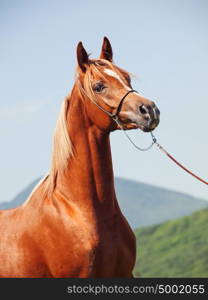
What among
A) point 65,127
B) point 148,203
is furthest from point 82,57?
point 148,203

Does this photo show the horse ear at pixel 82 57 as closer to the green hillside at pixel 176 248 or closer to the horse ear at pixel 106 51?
the horse ear at pixel 106 51

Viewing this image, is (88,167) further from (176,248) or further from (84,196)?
(176,248)

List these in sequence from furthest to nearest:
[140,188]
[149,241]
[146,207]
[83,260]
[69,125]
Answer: [140,188] < [146,207] < [149,241] < [69,125] < [83,260]

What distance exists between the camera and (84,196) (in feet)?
19.1

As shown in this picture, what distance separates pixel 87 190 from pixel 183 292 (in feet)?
4.64

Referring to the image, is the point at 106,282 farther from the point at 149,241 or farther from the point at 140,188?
the point at 140,188

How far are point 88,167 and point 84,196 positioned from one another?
10.8 inches

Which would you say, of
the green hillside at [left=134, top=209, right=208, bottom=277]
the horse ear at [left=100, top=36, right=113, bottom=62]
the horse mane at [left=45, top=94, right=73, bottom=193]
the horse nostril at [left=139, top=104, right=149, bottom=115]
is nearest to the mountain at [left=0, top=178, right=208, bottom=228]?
the green hillside at [left=134, top=209, right=208, bottom=277]

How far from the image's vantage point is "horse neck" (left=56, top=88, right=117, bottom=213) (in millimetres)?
5820

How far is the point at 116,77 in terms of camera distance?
591cm

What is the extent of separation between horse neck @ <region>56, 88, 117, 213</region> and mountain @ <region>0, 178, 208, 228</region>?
75238mm

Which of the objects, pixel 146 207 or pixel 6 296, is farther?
pixel 146 207

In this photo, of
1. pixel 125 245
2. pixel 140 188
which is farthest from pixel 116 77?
pixel 140 188

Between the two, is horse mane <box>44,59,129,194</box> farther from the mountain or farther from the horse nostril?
the mountain
